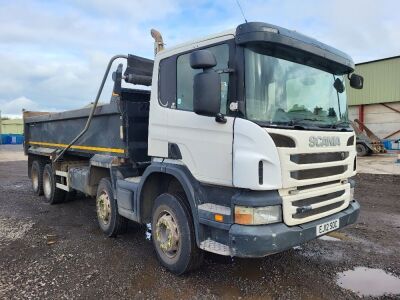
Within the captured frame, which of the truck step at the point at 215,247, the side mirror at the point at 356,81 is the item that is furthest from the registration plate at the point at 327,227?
the side mirror at the point at 356,81

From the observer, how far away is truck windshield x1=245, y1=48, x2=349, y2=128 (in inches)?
143

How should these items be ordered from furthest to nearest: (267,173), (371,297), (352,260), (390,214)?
(390,214)
(352,260)
(371,297)
(267,173)

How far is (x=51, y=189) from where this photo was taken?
8578mm

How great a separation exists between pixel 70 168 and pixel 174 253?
405cm

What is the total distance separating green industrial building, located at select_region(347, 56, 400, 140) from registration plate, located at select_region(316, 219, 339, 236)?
2251 centimetres

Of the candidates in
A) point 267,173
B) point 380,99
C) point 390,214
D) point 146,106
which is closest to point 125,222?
point 146,106

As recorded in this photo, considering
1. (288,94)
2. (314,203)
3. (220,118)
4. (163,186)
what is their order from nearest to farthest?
(220,118) → (288,94) → (314,203) → (163,186)

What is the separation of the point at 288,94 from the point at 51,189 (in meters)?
6.55

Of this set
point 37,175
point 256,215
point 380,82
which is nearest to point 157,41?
point 256,215

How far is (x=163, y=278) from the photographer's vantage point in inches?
172

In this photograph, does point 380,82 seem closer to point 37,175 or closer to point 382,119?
point 382,119

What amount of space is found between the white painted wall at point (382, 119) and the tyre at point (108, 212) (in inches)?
871

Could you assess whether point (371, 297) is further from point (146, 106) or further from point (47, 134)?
point (47, 134)

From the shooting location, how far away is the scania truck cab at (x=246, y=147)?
3531mm
